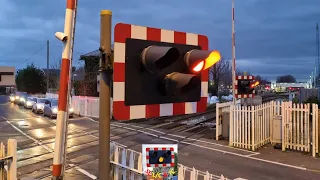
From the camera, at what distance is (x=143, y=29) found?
2643mm

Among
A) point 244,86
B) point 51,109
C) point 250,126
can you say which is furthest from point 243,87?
point 51,109

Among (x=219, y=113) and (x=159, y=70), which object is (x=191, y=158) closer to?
(x=219, y=113)

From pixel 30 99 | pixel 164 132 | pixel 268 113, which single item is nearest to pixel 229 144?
pixel 268 113

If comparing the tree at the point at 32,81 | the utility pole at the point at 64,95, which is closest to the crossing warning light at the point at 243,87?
the utility pole at the point at 64,95

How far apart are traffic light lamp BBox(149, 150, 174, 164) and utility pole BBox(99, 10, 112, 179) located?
1.04 m

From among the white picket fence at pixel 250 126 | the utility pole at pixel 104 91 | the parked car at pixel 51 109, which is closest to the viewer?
the utility pole at pixel 104 91

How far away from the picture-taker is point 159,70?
2.55 m

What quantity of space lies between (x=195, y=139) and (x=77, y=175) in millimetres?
7188

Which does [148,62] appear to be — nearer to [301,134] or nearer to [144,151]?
[144,151]

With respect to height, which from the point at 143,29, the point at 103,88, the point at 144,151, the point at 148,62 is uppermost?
the point at 143,29

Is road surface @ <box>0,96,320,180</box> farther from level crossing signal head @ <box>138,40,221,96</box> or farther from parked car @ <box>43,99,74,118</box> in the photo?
parked car @ <box>43,99,74,118</box>

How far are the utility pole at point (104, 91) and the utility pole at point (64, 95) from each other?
69 centimetres

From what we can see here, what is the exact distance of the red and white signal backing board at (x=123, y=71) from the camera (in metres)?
2.45

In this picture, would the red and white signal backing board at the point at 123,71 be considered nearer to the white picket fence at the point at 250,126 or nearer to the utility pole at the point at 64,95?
the utility pole at the point at 64,95
